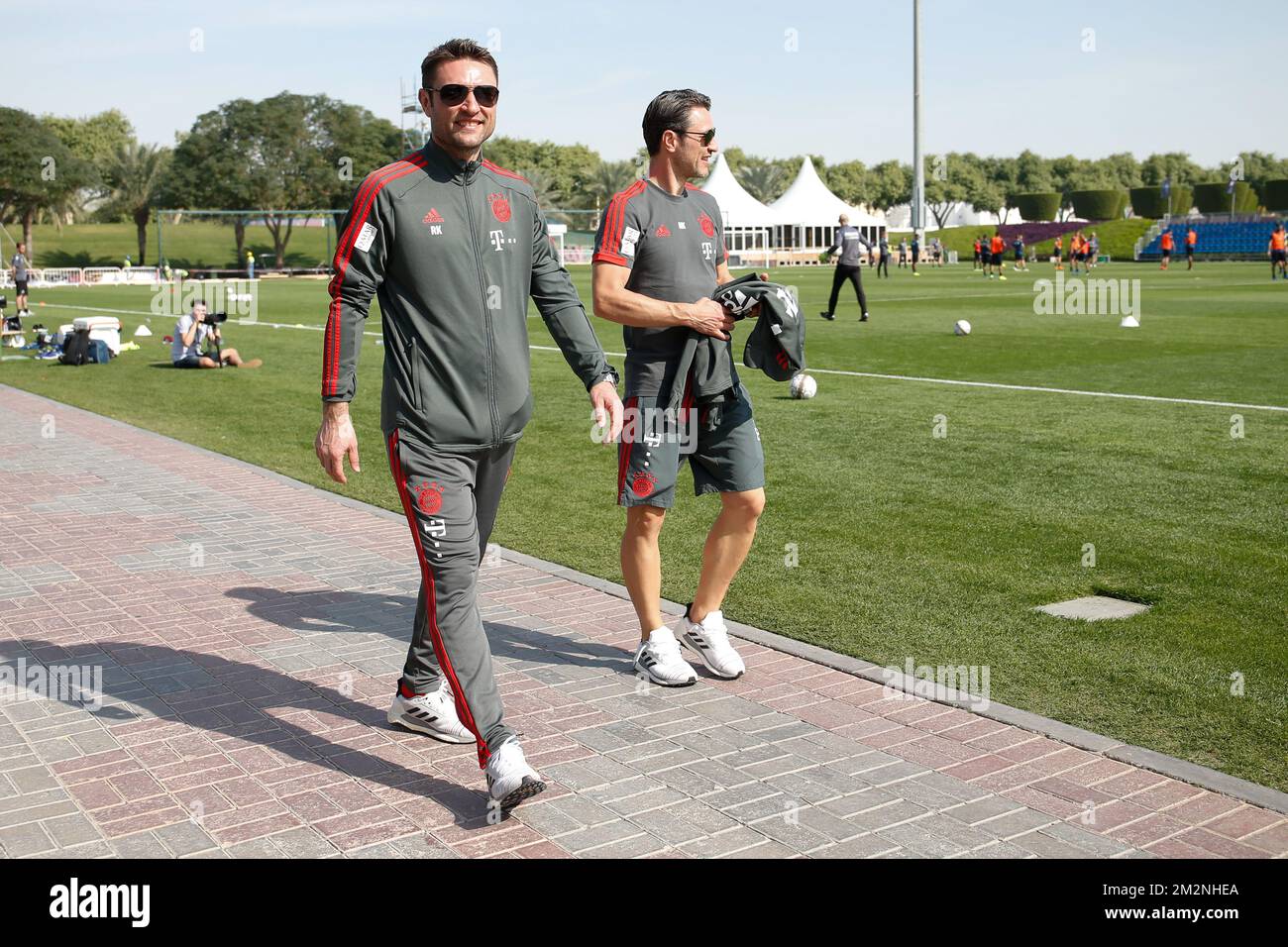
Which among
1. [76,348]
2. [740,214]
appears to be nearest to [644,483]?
[76,348]

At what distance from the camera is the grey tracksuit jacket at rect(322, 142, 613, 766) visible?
3.90 metres

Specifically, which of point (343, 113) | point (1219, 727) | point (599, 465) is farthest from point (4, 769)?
point (343, 113)

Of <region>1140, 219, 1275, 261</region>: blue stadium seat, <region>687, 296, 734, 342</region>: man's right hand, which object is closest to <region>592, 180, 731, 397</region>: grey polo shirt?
<region>687, 296, 734, 342</region>: man's right hand

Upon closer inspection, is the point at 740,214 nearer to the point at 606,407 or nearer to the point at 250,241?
the point at 250,241

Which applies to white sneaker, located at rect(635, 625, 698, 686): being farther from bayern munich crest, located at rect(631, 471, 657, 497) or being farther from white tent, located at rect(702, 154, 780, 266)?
white tent, located at rect(702, 154, 780, 266)

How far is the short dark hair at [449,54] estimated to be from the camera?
3891mm

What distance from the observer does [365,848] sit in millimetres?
3691

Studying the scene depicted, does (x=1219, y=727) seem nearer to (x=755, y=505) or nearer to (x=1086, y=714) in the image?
(x=1086, y=714)

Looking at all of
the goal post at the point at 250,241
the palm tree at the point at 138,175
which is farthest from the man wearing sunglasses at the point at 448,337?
the palm tree at the point at 138,175

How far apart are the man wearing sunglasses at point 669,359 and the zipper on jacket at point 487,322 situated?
912 mm

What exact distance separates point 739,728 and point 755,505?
0.97 meters

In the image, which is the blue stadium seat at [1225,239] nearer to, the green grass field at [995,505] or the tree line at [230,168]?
the tree line at [230,168]

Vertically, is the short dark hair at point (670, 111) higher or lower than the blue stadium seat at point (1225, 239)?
lower

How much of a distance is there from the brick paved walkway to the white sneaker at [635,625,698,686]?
2.3 inches
